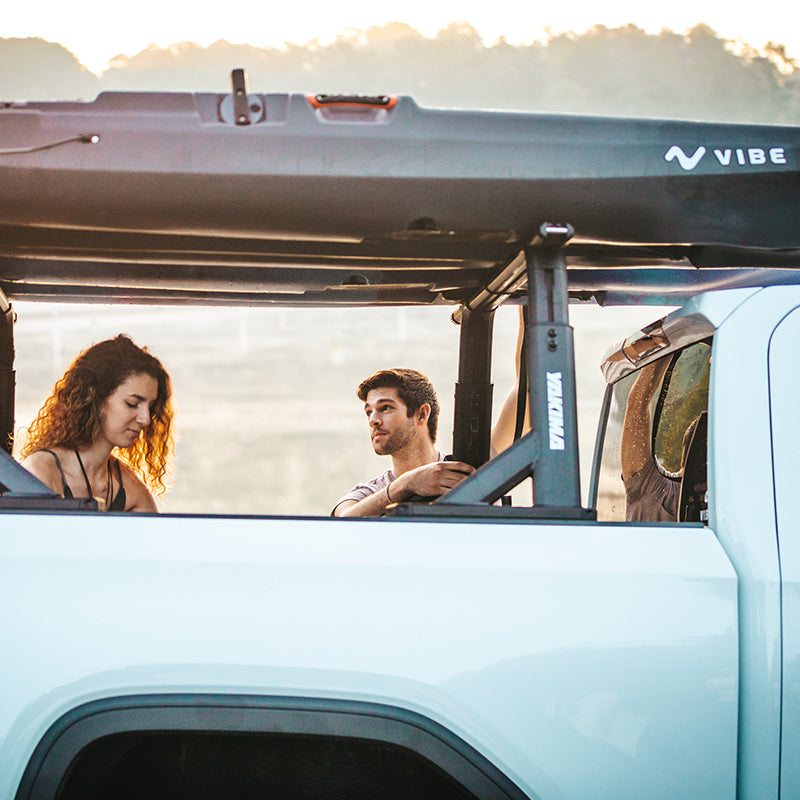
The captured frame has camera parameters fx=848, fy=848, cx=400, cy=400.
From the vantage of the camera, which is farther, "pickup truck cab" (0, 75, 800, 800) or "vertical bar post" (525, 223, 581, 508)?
"vertical bar post" (525, 223, 581, 508)

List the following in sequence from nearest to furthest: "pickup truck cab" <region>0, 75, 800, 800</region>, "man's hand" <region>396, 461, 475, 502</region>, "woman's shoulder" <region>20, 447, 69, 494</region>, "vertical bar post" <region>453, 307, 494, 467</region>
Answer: "pickup truck cab" <region>0, 75, 800, 800</region>
"man's hand" <region>396, 461, 475, 502</region>
"woman's shoulder" <region>20, 447, 69, 494</region>
"vertical bar post" <region>453, 307, 494, 467</region>

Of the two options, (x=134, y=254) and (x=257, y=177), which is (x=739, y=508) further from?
(x=134, y=254)

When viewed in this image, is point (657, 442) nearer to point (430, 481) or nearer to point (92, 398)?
point (430, 481)

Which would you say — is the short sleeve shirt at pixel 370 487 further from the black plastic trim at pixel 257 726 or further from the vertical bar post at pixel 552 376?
the black plastic trim at pixel 257 726

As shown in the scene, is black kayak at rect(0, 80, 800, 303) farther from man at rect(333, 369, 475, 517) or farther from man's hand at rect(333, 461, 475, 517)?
man at rect(333, 369, 475, 517)

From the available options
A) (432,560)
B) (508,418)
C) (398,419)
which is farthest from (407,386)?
(432,560)

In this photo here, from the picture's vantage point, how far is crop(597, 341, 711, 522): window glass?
7.16 ft

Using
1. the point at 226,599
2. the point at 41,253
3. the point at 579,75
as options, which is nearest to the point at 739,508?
the point at 226,599

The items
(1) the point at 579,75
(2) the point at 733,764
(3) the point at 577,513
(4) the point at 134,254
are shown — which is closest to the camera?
(2) the point at 733,764

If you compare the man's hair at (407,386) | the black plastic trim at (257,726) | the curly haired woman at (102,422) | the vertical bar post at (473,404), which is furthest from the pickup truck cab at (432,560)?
the man's hair at (407,386)

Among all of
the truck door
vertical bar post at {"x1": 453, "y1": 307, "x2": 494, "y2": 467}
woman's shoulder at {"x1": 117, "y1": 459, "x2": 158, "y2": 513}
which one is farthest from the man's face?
the truck door

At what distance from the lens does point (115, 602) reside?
145cm

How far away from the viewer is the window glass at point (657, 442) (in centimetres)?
218

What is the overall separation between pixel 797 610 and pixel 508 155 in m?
0.99
